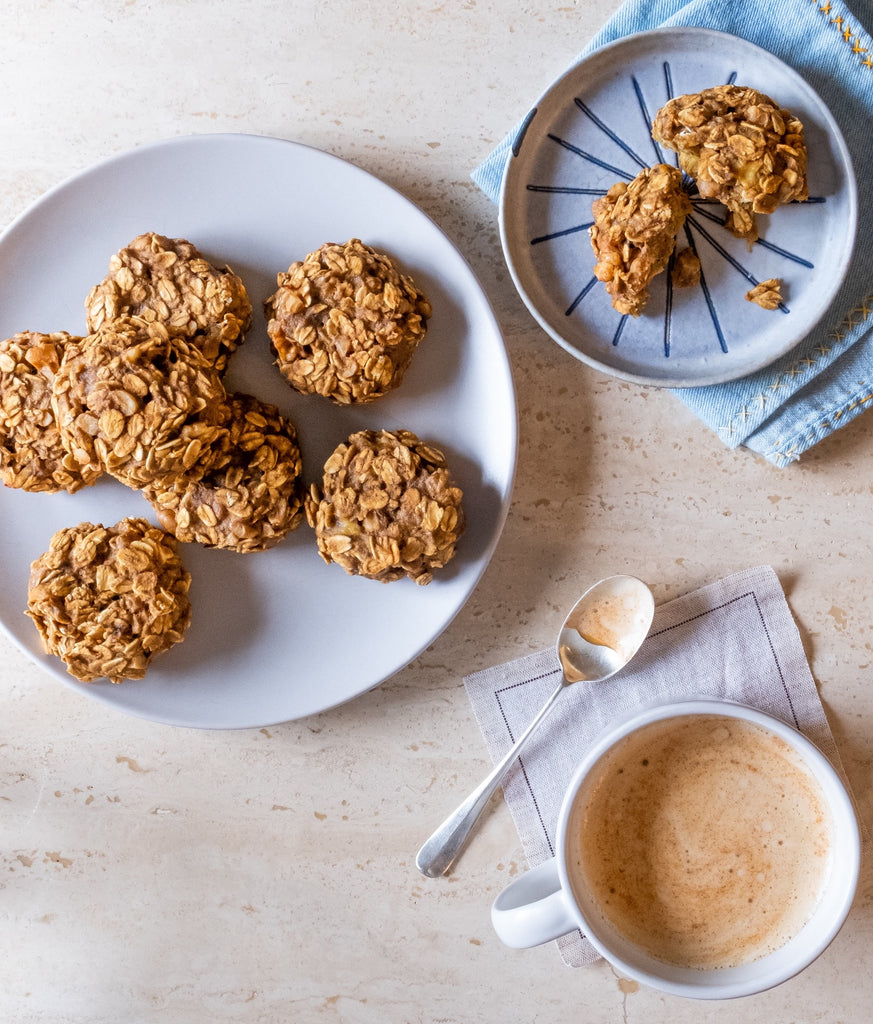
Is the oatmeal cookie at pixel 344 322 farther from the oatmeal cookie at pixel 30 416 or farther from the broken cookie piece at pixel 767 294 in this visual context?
the broken cookie piece at pixel 767 294

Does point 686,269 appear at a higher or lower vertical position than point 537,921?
higher

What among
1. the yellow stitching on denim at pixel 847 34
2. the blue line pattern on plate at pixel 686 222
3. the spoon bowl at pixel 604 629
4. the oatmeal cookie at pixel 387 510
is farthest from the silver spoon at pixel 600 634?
the yellow stitching on denim at pixel 847 34

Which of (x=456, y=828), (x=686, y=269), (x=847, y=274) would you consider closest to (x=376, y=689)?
(x=456, y=828)

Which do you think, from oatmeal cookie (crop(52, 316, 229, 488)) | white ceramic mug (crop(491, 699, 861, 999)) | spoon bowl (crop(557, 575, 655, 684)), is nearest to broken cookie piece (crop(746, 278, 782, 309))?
spoon bowl (crop(557, 575, 655, 684))

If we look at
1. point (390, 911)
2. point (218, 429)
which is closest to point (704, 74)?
point (218, 429)

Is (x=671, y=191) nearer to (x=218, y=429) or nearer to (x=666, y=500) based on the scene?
(x=666, y=500)

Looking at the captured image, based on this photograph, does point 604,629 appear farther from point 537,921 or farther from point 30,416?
point 30,416
